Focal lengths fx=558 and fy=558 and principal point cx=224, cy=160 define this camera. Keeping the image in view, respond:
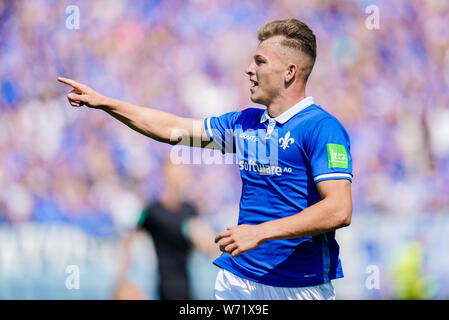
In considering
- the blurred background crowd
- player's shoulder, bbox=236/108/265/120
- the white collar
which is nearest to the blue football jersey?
the white collar

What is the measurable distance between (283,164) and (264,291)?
1.99ft

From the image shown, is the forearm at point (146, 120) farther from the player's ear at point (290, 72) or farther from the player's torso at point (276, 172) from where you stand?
the player's ear at point (290, 72)

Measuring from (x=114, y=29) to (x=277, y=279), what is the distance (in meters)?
4.06

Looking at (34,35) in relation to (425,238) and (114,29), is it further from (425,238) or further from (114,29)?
(425,238)

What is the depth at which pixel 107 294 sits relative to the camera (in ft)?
17.5

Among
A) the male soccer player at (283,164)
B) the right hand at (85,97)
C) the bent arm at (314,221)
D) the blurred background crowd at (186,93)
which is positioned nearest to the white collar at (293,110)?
the male soccer player at (283,164)

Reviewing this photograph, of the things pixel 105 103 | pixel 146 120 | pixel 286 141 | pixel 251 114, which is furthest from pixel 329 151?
pixel 105 103

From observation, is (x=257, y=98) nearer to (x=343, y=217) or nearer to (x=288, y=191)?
(x=288, y=191)

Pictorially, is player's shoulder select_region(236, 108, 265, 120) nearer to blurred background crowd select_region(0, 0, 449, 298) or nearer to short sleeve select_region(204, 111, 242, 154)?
short sleeve select_region(204, 111, 242, 154)

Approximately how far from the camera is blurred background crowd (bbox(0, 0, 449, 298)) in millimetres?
5586

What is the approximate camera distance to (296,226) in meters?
2.25

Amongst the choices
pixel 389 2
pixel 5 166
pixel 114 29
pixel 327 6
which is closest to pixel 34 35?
pixel 114 29

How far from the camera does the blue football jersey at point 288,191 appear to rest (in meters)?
2.53

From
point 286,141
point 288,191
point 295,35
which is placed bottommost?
point 288,191
